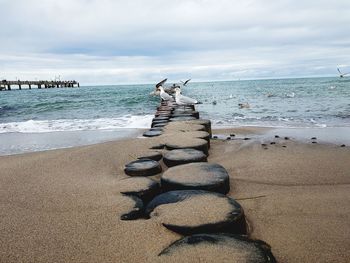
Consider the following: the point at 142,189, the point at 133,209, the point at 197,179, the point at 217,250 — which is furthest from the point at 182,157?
the point at 217,250

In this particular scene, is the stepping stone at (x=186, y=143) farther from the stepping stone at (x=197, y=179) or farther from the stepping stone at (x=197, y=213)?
the stepping stone at (x=197, y=213)

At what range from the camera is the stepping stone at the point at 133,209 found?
206 centimetres

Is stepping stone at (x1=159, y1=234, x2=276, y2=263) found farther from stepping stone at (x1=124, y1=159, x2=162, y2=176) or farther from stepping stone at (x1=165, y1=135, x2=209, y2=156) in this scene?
stepping stone at (x1=165, y1=135, x2=209, y2=156)

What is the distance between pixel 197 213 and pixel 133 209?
511 millimetres

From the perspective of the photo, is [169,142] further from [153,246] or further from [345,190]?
[153,246]

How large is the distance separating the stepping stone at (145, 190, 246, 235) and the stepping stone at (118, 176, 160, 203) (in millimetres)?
241

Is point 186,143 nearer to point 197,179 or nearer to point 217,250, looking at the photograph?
point 197,179

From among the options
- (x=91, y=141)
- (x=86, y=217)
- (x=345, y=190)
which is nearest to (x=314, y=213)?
(x=345, y=190)

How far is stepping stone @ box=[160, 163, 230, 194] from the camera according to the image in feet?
7.77

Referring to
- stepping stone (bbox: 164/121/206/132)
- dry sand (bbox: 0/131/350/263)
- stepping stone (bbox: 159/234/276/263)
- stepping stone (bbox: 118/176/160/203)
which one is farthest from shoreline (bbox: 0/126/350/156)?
stepping stone (bbox: 159/234/276/263)

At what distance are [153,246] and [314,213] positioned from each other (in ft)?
4.53

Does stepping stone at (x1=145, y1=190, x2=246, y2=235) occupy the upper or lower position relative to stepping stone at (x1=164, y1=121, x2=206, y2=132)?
lower

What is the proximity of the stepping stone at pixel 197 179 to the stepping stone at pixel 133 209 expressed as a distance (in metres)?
0.32

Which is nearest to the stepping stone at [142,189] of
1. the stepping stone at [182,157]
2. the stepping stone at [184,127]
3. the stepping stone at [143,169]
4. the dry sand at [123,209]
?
the dry sand at [123,209]
